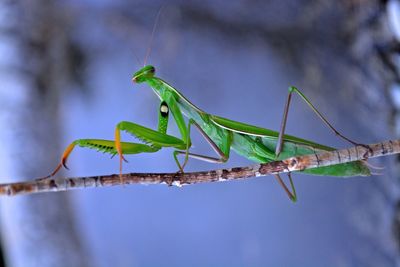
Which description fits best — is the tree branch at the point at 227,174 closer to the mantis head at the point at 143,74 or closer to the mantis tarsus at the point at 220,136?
the mantis tarsus at the point at 220,136

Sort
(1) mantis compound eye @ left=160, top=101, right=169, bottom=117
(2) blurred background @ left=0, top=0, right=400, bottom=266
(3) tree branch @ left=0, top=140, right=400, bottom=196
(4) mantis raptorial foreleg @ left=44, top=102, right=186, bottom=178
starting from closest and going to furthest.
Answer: (3) tree branch @ left=0, top=140, right=400, bottom=196, (4) mantis raptorial foreleg @ left=44, top=102, right=186, bottom=178, (1) mantis compound eye @ left=160, top=101, right=169, bottom=117, (2) blurred background @ left=0, top=0, right=400, bottom=266

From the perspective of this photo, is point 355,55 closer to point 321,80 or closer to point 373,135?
point 321,80

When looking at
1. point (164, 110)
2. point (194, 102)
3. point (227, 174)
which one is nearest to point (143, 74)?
point (164, 110)

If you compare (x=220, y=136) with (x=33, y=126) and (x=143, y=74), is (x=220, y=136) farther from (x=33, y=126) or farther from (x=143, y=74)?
(x=33, y=126)

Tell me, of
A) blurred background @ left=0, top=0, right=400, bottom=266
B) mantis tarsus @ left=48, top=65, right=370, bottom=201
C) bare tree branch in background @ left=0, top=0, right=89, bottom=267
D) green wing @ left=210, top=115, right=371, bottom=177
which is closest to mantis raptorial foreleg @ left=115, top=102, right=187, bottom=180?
mantis tarsus @ left=48, top=65, right=370, bottom=201

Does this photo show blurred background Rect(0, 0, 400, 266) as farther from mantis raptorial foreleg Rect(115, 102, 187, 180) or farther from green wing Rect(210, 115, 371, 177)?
mantis raptorial foreleg Rect(115, 102, 187, 180)

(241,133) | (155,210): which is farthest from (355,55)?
(155,210)
